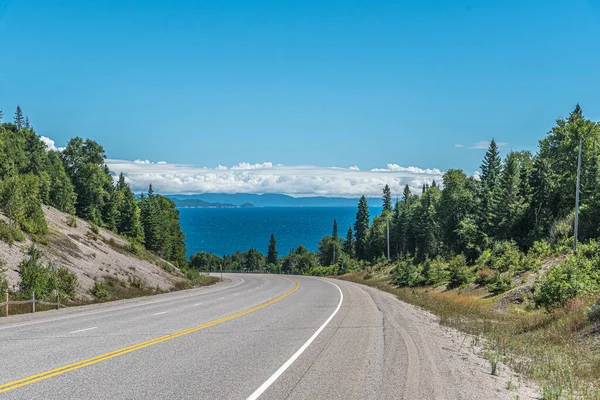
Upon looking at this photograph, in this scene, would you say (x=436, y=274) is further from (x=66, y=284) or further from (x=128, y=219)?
(x=128, y=219)

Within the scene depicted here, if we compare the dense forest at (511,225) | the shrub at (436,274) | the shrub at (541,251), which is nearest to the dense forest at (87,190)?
the dense forest at (511,225)

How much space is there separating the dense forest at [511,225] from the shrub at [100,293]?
23.1 metres

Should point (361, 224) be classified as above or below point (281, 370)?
below

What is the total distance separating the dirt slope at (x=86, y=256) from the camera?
95.2 ft

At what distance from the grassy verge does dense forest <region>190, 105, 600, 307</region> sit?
3.17 meters

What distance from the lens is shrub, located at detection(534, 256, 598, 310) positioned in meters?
19.9

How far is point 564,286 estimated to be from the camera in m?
20.3

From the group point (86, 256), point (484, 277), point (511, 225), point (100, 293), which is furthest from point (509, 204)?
point (100, 293)

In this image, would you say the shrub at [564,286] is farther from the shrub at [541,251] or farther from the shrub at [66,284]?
the shrub at [66,284]

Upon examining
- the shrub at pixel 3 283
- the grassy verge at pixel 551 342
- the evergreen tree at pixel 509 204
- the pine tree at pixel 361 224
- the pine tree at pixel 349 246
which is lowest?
the pine tree at pixel 349 246

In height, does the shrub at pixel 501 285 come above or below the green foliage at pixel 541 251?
below

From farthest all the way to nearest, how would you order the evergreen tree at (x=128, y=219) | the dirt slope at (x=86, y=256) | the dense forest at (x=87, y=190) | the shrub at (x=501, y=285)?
the evergreen tree at (x=128, y=219) < the dense forest at (x=87, y=190) < the shrub at (x=501, y=285) < the dirt slope at (x=86, y=256)

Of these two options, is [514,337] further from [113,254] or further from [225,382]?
[113,254]

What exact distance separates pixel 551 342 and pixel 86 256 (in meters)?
32.2
